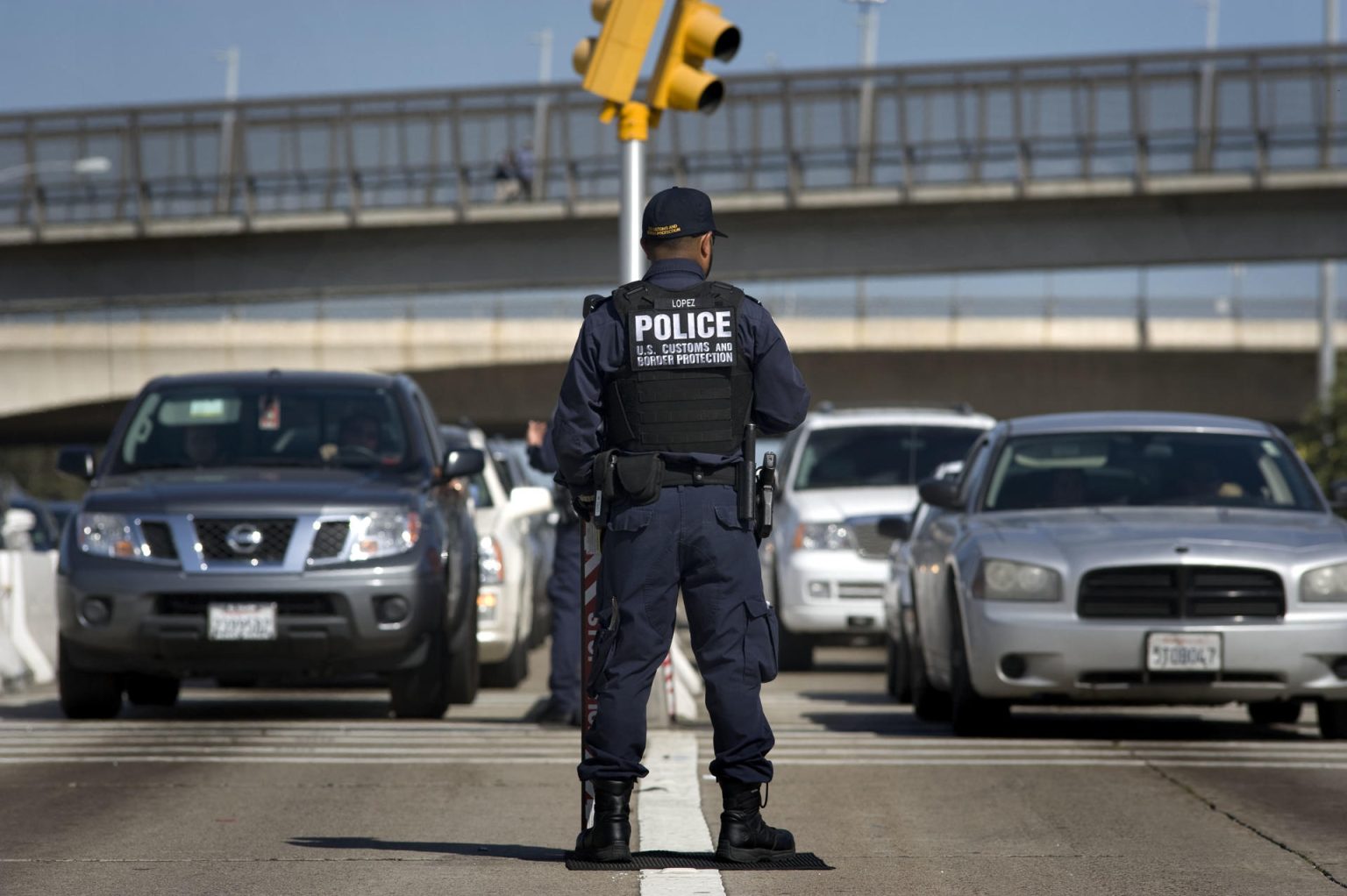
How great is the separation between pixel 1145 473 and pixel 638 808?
4788 mm

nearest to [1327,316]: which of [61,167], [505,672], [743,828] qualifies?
[61,167]

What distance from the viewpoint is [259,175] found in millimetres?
37844

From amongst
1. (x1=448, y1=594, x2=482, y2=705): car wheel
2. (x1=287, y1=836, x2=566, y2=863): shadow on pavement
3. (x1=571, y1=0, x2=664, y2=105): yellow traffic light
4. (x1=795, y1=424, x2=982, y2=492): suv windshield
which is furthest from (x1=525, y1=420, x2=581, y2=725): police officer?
(x1=795, y1=424, x2=982, y2=492): suv windshield

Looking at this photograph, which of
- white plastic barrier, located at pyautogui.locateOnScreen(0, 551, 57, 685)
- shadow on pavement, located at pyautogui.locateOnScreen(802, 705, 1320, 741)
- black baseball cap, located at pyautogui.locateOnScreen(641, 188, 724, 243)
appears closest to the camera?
black baseball cap, located at pyautogui.locateOnScreen(641, 188, 724, 243)

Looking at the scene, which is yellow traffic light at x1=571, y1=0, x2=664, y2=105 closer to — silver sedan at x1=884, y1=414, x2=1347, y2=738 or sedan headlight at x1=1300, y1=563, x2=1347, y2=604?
silver sedan at x1=884, y1=414, x2=1347, y2=738

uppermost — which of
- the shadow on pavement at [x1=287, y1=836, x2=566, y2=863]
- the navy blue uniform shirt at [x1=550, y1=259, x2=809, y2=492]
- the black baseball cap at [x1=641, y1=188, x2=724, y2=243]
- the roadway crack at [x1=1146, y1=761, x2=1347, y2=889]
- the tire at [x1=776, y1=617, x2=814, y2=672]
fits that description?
the black baseball cap at [x1=641, y1=188, x2=724, y2=243]

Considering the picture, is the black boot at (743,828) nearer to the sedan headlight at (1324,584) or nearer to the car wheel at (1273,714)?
the sedan headlight at (1324,584)

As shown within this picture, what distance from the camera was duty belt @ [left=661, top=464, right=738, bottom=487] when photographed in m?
6.78

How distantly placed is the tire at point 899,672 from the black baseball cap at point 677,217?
22.2 feet

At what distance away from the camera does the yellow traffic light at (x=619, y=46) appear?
1331 centimetres

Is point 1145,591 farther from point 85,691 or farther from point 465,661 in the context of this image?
point 85,691

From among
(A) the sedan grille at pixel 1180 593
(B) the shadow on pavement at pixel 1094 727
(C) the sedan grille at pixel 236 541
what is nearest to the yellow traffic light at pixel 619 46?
(C) the sedan grille at pixel 236 541

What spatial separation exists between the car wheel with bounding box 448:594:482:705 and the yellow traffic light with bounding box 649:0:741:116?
3167 millimetres

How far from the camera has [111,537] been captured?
11797 millimetres
